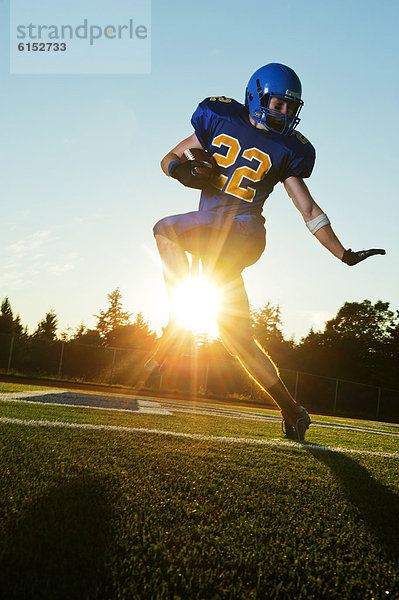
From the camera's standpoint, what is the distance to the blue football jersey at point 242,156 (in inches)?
122

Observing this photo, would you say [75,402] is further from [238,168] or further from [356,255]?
[356,255]

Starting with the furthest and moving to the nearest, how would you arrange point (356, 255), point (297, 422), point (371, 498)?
point (297, 422) < point (356, 255) < point (371, 498)

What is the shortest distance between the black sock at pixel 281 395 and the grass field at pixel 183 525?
104cm

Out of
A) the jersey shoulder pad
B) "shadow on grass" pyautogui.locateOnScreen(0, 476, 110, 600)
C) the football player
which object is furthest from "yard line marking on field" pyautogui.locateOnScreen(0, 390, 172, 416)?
"shadow on grass" pyautogui.locateOnScreen(0, 476, 110, 600)

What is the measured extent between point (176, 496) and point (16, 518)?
0.50m

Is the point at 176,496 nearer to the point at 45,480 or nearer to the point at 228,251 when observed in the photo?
the point at 45,480

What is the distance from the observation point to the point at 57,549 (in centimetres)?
94

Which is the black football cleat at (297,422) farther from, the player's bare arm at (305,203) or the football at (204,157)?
the football at (204,157)

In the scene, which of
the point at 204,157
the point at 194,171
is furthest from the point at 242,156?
the point at 194,171

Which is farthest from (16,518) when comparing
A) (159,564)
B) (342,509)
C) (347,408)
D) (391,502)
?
(347,408)

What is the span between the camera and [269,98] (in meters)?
3.00

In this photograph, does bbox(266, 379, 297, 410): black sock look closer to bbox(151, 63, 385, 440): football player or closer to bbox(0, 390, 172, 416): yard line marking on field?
bbox(151, 63, 385, 440): football player

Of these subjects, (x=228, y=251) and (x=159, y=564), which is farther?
(x=228, y=251)

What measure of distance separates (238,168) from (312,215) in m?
0.62
